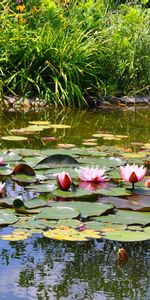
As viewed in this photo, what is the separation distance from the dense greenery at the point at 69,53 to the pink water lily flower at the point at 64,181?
340cm

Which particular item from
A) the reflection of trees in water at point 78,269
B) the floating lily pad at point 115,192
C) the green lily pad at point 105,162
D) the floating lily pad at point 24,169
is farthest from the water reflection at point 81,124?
the reflection of trees in water at point 78,269

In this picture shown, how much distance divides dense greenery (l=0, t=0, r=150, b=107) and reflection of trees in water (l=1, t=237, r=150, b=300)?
13.2ft

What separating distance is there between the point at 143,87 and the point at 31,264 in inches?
215

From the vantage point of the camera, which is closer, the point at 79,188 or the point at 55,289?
the point at 55,289

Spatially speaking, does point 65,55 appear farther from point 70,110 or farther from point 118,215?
point 118,215

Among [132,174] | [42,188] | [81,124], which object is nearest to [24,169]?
[42,188]

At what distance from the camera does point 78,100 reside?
6488mm

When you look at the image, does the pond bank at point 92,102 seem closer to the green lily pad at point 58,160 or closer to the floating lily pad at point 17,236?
the green lily pad at point 58,160

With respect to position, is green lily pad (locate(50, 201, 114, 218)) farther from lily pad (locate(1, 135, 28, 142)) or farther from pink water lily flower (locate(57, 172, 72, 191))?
lily pad (locate(1, 135, 28, 142))

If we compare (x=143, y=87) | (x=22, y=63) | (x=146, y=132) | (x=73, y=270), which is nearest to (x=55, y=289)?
(x=73, y=270)

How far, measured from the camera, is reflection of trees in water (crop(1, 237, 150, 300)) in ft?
6.57

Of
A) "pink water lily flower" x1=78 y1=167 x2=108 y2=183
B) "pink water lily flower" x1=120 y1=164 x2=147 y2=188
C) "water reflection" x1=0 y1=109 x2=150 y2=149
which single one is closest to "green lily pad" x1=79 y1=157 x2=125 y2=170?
"pink water lily flower" x1=78 y1=167 x2=108 y2=183

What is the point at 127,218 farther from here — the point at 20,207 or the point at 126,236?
the point at 20,207

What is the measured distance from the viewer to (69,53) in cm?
680
